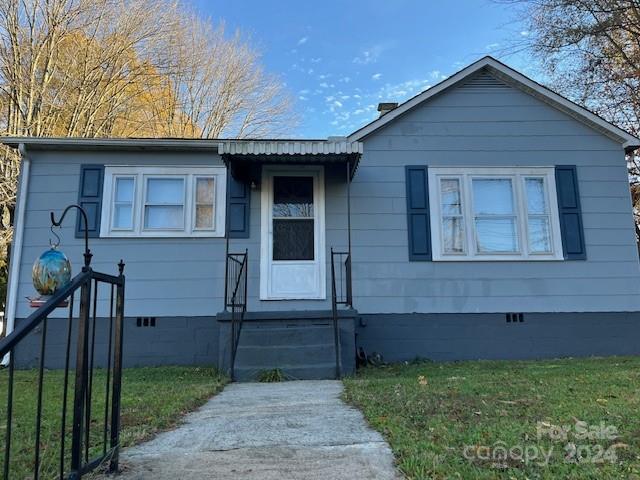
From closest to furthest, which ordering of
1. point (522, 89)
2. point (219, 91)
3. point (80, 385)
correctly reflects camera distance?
point (80, 385)
point (522, 89)
point (219, 91)

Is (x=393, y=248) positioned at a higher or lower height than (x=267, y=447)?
higher

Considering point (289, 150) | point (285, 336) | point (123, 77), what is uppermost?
point (123, 77)

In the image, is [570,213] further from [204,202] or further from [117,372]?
[117,372]


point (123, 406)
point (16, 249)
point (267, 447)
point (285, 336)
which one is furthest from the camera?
point (16, 249)

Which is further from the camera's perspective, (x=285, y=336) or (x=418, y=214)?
(x=418, y=214)

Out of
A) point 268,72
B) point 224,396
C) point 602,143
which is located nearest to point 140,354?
point 224,396

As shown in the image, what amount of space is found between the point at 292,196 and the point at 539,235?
394cm

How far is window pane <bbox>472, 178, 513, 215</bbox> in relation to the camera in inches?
295

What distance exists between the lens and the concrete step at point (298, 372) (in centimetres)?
562

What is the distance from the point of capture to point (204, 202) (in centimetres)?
752

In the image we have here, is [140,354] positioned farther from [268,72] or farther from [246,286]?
[268,72]

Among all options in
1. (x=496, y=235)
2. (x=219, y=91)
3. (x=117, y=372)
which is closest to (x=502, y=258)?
(x=496, y=235)

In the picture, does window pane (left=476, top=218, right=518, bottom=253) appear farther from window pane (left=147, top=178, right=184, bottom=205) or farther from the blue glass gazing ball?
the blue glass gazing ball

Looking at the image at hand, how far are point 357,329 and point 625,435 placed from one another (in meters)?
4.62
